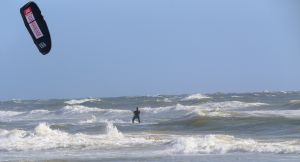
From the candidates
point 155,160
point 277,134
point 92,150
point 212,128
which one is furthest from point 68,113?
point 155,160

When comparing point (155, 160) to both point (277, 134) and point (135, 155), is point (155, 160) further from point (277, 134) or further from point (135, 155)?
point (277, 134)

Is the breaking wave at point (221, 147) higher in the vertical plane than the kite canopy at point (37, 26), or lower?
lower

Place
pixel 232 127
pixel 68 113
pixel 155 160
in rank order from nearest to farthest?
pixel 155 160, pixel 232 127, pixel 68 113

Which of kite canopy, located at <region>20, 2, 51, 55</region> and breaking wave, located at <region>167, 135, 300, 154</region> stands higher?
kite canopy, located at <region>20, 2, 51, 55</region>

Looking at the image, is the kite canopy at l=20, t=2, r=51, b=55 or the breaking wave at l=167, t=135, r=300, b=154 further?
the breaking wave at l=167, t=135, r=300, b=154

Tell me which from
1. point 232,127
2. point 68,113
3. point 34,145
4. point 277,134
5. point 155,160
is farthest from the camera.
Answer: point 68,113

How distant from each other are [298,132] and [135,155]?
883 cm

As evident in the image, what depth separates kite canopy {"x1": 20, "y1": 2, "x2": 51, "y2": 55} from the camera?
5535 mm

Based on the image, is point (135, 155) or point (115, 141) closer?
point (135, 155)

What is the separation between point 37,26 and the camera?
5.59m

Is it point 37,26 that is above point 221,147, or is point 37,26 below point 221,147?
above

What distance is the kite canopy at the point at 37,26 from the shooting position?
5.54 m

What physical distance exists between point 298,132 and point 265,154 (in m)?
7.62

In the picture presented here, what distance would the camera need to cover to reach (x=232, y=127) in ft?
85.8
